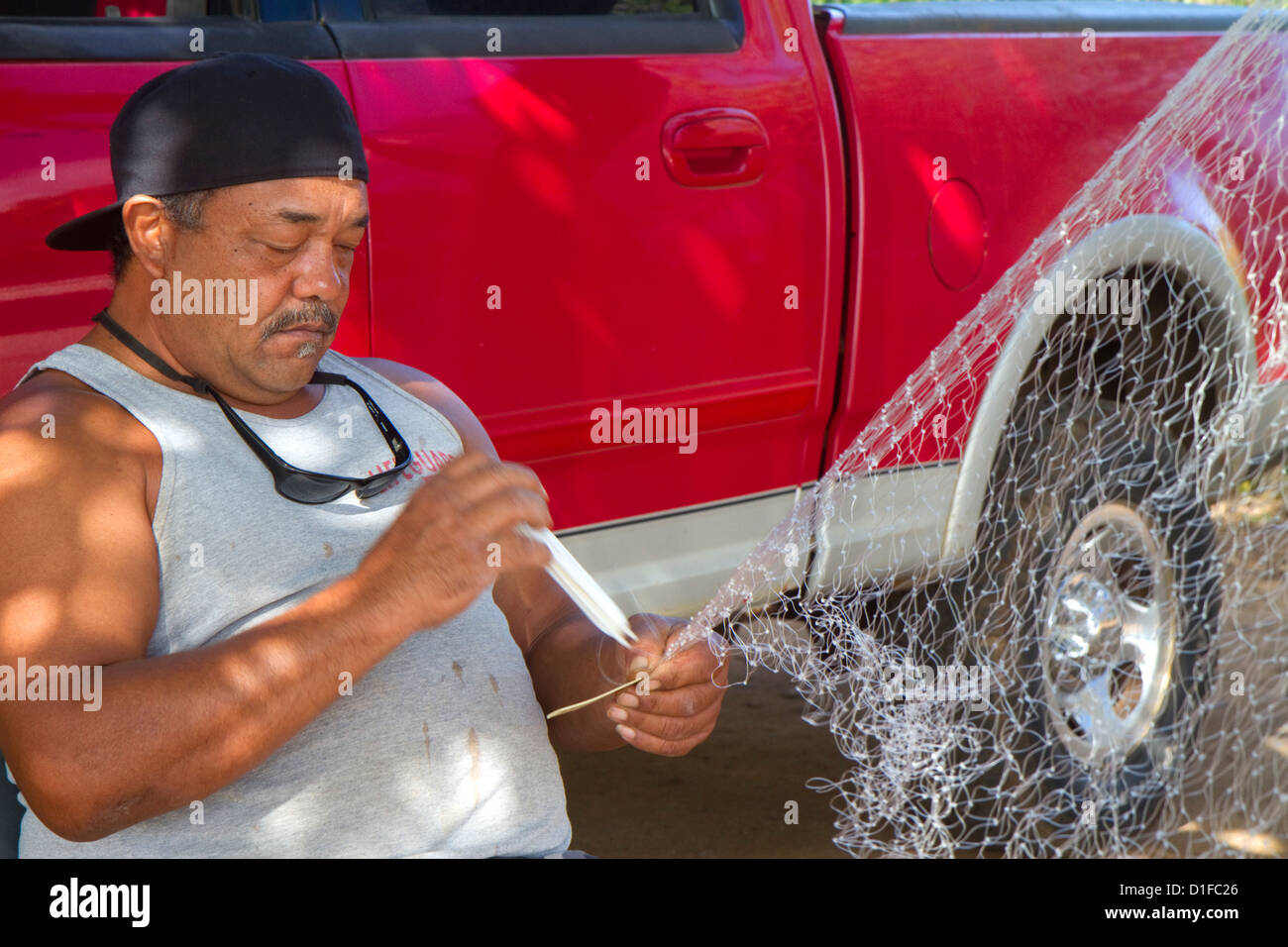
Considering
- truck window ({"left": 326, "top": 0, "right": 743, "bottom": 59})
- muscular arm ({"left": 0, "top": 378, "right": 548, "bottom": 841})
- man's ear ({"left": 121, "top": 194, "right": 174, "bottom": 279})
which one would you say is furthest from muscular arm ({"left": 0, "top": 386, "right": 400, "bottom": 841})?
truck window ({"left": 326, "top": 0, "right": 743, "bottom": 59})

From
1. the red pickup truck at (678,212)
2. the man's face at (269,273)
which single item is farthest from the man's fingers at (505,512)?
the red pickup truck at (678,212)

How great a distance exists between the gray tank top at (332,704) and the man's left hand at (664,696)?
0.13 meters

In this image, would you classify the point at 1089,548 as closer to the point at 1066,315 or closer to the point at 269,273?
the point at 1066,315

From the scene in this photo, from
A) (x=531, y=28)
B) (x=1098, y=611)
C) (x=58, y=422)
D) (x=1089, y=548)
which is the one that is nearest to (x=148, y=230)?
(x=58, y=422)

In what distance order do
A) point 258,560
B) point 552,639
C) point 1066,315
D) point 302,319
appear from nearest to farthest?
1. point 258,560
2. point 302,319
3. point 552,639
4. point 1066,315

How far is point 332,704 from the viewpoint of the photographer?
1.73m

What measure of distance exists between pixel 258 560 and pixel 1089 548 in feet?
6.85

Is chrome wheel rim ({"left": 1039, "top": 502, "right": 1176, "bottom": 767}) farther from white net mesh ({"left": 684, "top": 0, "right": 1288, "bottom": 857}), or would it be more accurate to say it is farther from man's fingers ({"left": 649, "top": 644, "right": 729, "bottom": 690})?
man's fingers ({"left": 649, "top": 644, "right": 729, "bottom": 690})

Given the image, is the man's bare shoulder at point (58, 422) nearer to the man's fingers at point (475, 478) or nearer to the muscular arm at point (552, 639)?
the man's fingers at point (475, 478)

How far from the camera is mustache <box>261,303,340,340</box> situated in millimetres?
1817

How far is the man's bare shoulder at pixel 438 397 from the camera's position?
2.10 m

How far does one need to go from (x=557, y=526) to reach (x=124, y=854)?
1208mm

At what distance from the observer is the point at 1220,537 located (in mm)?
3178
